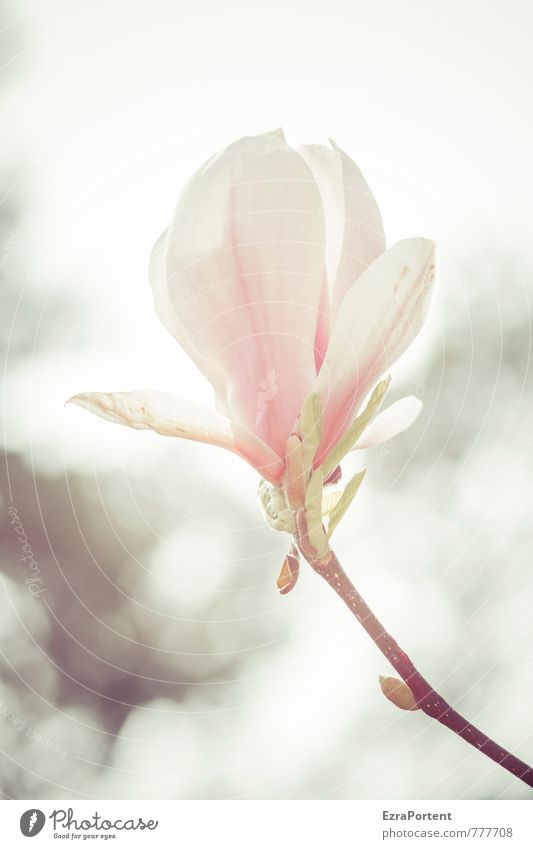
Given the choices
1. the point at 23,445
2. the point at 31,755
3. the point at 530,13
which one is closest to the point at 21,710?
the point at 31,755

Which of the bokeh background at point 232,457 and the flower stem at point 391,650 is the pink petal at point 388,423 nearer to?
the flower stem at point 391,650

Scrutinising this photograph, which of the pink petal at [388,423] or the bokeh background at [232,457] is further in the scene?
the bokeh background at [232,457]

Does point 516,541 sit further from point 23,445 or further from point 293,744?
point 23,445

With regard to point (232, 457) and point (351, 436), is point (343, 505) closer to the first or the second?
point (351, 436)
